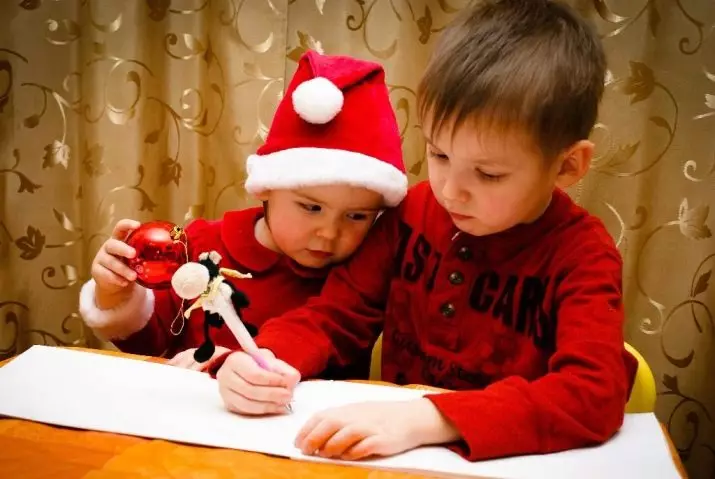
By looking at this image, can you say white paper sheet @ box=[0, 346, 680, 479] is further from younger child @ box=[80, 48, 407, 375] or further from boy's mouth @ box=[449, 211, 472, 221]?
boy's mouth @ box=[449, 211, 472, 221]

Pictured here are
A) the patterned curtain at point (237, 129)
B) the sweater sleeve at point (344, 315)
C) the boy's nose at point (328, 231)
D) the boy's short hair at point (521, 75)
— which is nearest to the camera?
the boy's short hair at point (521, 75)

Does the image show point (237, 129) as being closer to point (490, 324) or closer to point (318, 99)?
point (318, 99)

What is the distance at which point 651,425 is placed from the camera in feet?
2.61

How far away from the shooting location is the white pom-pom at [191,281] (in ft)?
2.21

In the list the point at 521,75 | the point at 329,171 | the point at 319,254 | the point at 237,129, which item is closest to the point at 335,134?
the point at 329,171

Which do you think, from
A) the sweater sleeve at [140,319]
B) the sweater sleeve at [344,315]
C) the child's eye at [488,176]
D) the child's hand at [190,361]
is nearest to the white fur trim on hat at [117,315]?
the sweater sleeve at [140,319]

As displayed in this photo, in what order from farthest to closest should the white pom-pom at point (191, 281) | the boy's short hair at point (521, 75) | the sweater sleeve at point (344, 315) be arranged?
the sweater sleeve at point (344, 315)
the boy's short hair at point (521, 75)
the white pom-pom at point (191, 281)

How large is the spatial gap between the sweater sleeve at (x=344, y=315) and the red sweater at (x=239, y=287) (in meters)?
0.08

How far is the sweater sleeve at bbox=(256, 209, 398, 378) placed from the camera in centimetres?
91

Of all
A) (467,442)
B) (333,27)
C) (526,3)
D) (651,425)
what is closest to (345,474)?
(467,442)

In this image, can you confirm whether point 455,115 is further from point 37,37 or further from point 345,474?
point 37,37

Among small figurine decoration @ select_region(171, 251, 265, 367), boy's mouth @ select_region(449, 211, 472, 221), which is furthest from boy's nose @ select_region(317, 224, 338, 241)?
small figurine decoration @ select_region(171, 251, 265, 367)

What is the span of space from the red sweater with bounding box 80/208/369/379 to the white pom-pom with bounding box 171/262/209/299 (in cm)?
43

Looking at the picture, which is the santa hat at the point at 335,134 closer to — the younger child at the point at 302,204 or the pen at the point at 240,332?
the younger child at the point at 302,204
